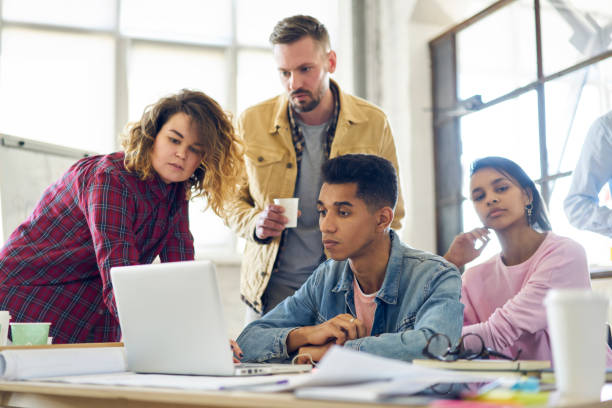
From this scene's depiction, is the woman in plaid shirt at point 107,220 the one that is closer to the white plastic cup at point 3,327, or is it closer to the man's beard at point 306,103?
the white plastic cup at point 3,327

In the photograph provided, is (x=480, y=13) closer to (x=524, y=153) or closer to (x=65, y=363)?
(x=524, y=153)

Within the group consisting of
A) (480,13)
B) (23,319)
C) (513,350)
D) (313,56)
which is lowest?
(513,350)

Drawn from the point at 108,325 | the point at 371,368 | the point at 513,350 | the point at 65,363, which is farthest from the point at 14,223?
the point at 371,368

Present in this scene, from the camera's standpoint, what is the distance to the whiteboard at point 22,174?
289 centimetres

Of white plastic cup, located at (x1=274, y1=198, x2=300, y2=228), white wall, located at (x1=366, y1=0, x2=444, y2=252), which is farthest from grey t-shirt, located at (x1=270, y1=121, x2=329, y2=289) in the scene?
white wall, located at (x1=366, y1=0, x2=444, y2=252)

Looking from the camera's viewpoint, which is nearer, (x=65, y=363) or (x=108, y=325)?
(x=65, y=363)

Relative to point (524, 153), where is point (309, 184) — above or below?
below

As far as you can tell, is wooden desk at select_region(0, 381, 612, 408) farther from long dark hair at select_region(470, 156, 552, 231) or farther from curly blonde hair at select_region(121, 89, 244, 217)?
long dark hair at select_region(470, 156, 552, 231)

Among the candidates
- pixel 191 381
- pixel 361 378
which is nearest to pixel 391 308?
pixel 191 381

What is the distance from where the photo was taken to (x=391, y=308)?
5.60 ft

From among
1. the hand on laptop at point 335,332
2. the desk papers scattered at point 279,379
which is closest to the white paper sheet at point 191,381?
the desk papers scattered at point 279,379

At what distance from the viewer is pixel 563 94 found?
3.50m

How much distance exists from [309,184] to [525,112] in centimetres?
178

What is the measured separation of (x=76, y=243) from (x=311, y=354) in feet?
2.57
